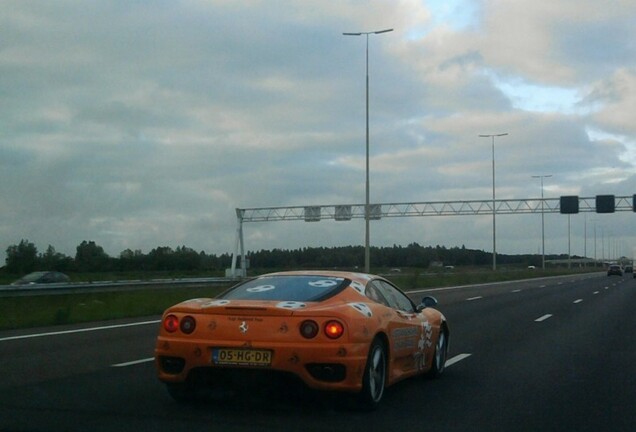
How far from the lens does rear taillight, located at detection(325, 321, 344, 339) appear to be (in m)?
8.38

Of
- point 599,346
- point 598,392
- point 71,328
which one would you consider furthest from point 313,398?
point 71,328

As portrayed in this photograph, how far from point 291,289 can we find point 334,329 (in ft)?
3.71

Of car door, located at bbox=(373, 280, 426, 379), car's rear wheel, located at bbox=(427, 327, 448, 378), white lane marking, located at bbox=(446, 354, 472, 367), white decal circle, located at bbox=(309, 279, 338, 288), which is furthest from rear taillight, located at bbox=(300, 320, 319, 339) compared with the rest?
white lane marking, located at bbox=(446, 354, 472, 367)

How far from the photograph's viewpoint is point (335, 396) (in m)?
9.48

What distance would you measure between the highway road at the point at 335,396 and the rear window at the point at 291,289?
3.06ft

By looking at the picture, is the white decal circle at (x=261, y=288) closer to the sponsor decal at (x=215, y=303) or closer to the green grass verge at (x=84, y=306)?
the sponsor decal at (x=215, y=303)

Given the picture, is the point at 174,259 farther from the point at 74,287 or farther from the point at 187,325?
the point at 187,325

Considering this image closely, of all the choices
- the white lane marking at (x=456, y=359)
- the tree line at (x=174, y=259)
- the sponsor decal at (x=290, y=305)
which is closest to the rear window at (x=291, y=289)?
the sponsor decal at (x=290, y=305)

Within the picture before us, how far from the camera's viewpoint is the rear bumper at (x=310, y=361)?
8.27 metres

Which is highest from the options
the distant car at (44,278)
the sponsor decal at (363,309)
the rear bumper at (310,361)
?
the sponsor decal at (363,309)

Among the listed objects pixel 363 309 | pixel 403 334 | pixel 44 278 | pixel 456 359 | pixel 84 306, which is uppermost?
pixel 363 309

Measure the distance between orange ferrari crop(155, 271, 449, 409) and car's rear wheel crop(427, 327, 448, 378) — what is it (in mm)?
1827

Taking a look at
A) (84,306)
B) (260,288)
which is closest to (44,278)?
(84,306)

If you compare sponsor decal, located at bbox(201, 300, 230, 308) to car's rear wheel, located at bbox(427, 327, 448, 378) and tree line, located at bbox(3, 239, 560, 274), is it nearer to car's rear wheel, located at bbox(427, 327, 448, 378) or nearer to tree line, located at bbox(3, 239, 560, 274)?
car's rear wheel, located at bbox(427, 327, 448, 378)
